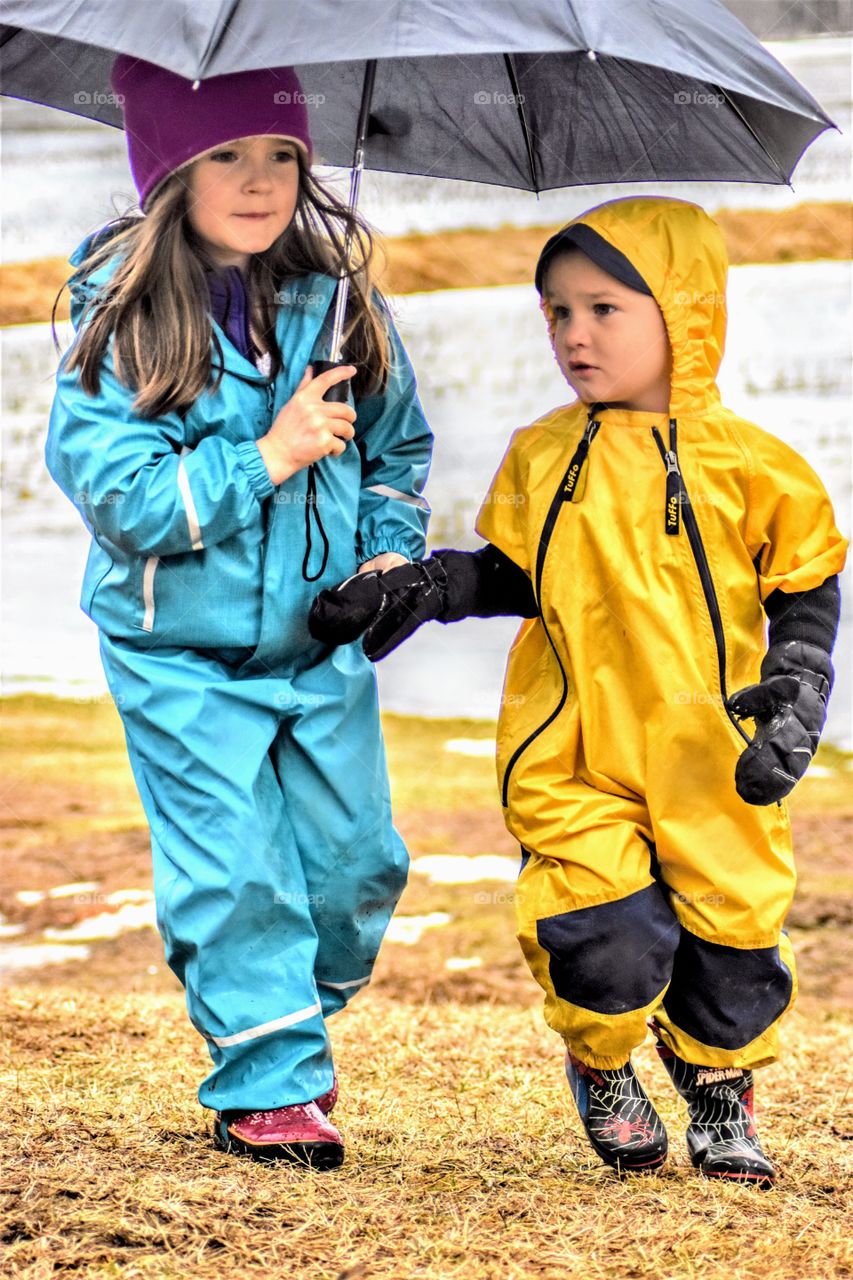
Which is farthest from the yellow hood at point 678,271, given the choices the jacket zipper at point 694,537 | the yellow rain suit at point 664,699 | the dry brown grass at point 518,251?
the dry brown grass at point 518,251

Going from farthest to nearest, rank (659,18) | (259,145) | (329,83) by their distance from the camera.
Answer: (329,83), (259,145), (659,18)

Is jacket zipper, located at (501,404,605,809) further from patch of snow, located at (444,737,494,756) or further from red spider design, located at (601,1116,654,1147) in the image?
patch of snow, located at (444,737,494,756)

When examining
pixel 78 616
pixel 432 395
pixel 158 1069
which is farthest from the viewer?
pixel 432 395

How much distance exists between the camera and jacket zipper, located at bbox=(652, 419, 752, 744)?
2.52 metres

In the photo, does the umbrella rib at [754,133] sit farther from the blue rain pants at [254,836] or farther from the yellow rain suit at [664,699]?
the blue rain pants at [254,836]

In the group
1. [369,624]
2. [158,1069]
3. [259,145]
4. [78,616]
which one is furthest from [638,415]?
[78,616]

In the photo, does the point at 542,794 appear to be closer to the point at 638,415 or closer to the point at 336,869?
the point at 336,869

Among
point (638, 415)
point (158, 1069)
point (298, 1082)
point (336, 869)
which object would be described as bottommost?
point (158, 1069)

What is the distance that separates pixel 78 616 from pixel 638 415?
20.0 feet

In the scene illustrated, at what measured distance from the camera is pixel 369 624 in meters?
2.59

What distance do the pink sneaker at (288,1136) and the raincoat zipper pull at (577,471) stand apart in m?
1.06

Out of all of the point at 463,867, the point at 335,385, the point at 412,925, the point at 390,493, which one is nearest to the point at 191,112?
the point at 335,385

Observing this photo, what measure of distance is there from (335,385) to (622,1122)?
1.26 metres

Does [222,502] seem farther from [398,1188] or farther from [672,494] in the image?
[398,1188]
